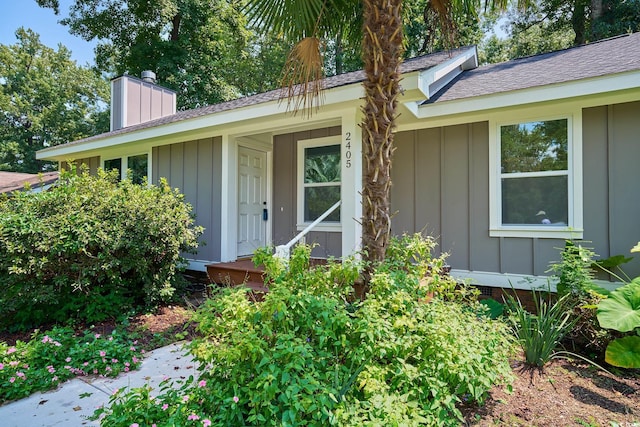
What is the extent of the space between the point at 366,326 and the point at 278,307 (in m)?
0.59

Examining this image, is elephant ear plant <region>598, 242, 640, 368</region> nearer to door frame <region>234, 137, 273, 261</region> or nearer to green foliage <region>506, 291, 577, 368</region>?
green foliage <region>506, 291, 577, 368</region>

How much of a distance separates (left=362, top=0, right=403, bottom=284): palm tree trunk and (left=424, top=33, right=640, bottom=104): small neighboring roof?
2.10 m

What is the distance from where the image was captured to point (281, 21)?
428 cm

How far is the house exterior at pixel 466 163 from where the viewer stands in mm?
4434

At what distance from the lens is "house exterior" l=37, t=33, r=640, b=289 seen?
443 centimetres

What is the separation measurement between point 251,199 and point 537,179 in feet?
15.5

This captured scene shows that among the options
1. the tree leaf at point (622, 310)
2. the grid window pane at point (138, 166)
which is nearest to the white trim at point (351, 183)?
the tree leaf at point (622, 310)

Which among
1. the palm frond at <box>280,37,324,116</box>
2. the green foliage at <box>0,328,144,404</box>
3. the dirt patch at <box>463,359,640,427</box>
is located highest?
the palm frond at <box>280,37,324,116</box>

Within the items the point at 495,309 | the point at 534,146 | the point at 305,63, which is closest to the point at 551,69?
the point at 534,146

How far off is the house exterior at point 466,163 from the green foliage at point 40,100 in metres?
21.1

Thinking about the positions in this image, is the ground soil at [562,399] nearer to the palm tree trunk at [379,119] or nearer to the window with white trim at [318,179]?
the palm tree trunk at [379,119]

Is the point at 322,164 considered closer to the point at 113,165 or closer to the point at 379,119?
the point at 379,119

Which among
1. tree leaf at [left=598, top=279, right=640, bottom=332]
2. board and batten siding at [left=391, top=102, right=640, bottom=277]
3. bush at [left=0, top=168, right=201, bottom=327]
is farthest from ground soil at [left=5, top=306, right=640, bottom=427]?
bush at [left=0, top=168, right=201, bottom=327]

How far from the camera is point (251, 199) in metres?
7.04
